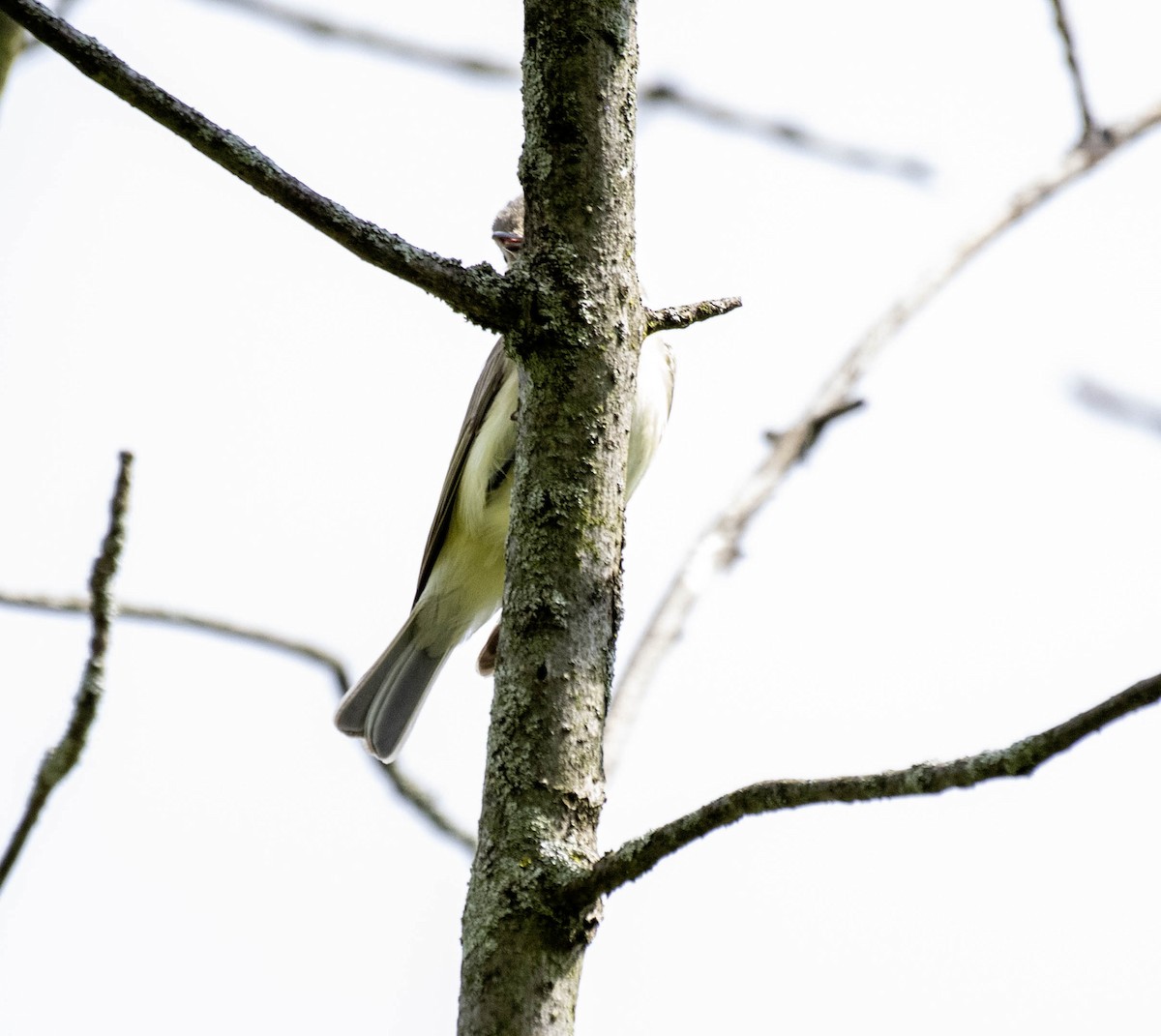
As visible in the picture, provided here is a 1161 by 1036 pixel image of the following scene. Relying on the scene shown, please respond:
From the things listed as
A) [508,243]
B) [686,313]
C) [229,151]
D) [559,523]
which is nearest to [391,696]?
[508,243]

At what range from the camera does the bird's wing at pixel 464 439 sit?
17.6 feet

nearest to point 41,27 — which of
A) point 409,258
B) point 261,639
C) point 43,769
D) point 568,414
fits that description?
point 409,258

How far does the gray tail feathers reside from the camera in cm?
569

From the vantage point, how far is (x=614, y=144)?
218 cm

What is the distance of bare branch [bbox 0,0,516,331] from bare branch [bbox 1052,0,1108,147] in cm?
234

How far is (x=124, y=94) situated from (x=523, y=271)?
61 cm

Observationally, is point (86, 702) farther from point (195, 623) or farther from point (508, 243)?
point (508, 243)

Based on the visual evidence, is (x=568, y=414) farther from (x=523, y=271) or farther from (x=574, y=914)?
(x=574, y=914)

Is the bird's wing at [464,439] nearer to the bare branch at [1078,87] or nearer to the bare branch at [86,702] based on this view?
the bare branch at [1078,87]

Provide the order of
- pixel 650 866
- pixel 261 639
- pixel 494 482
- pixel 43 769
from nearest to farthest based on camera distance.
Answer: pixel 650 866 → pixel 43 769 → pixel 261 639 → pixel 494 482

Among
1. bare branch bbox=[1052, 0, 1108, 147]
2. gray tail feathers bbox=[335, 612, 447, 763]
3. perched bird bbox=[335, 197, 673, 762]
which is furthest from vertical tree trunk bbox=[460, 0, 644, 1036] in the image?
gray tail feathers bbox=[335, 612, 447, 763]

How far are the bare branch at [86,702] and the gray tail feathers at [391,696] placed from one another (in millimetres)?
3070

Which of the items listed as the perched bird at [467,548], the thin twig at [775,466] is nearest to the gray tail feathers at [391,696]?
the perched bird at [467,548]

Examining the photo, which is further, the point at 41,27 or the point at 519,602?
the point at 519,602
